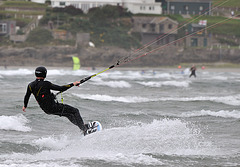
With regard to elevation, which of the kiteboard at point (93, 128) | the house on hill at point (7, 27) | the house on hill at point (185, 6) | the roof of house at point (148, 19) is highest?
the house on hill at point (185, 6)

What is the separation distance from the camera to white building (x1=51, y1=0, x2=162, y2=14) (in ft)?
289

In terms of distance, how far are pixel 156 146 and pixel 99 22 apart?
7494cm

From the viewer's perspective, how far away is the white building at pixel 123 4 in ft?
289

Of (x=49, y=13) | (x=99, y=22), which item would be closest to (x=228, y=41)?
(x=99, y=22)

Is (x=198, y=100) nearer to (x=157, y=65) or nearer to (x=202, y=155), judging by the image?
(x=202, y=155)

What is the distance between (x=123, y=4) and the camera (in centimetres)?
8944

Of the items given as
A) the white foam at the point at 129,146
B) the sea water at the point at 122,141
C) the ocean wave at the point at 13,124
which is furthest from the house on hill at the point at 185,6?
the white foam at the point at 129,146

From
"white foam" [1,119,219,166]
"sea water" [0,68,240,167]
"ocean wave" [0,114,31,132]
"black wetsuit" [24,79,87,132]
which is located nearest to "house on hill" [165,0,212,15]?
"sea water" [0,68,240,167]

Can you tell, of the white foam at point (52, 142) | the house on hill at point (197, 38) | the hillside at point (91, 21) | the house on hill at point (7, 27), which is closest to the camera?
the white foam at point (52, 142)

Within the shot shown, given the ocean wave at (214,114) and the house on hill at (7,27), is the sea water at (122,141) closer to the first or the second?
the ocean wave at (214,114)

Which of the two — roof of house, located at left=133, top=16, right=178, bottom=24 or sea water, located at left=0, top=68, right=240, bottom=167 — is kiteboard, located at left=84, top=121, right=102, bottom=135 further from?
roof of house, located at left=133, top=16, right=178, bottom=24

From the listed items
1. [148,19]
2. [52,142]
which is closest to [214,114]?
[52,142]

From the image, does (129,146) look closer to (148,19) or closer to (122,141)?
(122,141)

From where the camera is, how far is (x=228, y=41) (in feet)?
300
